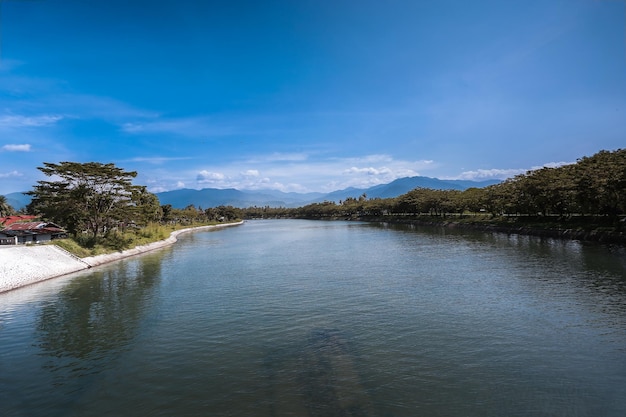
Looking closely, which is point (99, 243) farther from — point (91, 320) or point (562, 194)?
point (562, 194)

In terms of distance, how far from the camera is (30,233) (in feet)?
149

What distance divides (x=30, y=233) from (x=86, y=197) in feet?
29.5

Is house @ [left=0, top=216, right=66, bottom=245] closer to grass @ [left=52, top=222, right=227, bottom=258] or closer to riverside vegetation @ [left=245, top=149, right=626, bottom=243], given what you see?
grass @ [left=52, top=222, right=227, bottom=258]

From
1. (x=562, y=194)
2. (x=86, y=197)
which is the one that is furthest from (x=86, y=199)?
(x=562, y=194)

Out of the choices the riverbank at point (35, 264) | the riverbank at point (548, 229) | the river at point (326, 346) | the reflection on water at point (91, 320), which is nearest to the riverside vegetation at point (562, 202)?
the riverbank at point (548, 229)

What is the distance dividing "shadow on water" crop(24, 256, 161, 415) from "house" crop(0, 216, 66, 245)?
2193cm

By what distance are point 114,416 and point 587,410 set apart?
12690 millimetres

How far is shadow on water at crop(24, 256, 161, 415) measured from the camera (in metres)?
12.0

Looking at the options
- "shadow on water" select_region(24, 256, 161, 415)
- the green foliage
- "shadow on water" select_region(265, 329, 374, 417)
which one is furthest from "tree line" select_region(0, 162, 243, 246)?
the green foliage

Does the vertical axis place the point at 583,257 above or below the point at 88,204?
below

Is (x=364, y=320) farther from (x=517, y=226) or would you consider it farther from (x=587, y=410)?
(x=517, y=226)

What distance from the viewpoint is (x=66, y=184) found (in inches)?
1746

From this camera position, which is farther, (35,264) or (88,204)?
(88,204)

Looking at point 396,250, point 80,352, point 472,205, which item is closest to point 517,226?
point 472,205
